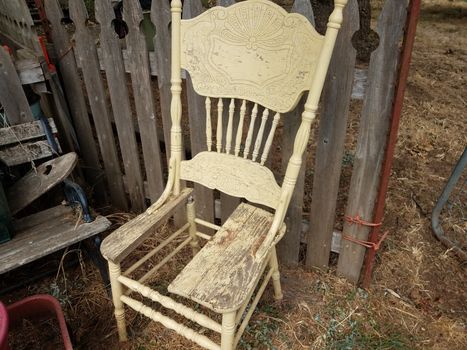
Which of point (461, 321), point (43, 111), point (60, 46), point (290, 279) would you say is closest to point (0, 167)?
point (43, 111)

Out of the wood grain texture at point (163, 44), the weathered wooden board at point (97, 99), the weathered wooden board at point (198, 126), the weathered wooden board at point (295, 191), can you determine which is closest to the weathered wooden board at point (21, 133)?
the weathered wooden board at point (97, 99)

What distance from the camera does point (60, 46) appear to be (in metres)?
2.29

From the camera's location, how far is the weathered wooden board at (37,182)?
75.6 inches

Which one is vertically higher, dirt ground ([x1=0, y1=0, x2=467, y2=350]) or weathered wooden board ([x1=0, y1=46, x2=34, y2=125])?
weathered wooden board ([x1=0, y1=46, x2=34, y2=125])

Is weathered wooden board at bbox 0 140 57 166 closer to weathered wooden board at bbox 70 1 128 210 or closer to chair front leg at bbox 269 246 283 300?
weathered wooden board at bbox 70 1 128 210

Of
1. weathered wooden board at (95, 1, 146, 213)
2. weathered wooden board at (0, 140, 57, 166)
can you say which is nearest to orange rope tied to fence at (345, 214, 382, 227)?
weathered wooden board at (95, 1, 146, 213)

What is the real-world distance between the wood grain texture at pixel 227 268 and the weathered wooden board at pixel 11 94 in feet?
4.62

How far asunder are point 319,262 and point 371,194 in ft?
1.91

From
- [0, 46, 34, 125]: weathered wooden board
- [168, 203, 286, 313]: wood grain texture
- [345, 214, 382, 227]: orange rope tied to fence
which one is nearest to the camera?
[168, 203, 286, 313]: wood grain texture

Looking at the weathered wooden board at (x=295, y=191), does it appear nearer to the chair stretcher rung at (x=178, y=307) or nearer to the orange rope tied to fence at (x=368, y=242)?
the orange rope tied to fence at (x=368, y=242)

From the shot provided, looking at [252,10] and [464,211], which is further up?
[252,10]

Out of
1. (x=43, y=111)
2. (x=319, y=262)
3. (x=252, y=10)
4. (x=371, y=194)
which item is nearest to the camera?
(x=252, y=10)

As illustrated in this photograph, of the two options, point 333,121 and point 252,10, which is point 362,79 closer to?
point 333,121

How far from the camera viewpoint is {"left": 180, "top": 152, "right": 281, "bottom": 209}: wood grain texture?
5.14 feet
